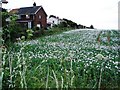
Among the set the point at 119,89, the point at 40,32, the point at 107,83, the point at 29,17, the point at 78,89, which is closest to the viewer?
the point at 78,89

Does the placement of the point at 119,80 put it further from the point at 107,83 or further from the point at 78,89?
the point at 78,89

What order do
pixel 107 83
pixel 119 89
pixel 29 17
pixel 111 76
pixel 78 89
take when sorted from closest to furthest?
pixel 78 89 < pixel 119 89 < pixel 107 83 < pixel 111 76 < pixel 29 17

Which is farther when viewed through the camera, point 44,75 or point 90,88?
point 44,75

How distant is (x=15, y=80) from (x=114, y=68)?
11.4 ft

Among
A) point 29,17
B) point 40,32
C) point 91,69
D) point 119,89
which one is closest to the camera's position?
point 119,89

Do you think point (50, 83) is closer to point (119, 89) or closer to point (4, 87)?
point (4, 87)

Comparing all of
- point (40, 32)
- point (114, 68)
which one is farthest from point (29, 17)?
point (114, 68)

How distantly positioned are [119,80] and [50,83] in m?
1.98

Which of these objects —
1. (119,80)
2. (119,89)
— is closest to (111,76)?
(119,80)

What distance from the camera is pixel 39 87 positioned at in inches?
232

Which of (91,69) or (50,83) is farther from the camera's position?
(91,69)

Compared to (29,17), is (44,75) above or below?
below

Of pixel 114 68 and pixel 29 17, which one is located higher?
pixel 29 17

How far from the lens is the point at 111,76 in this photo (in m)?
8.20
